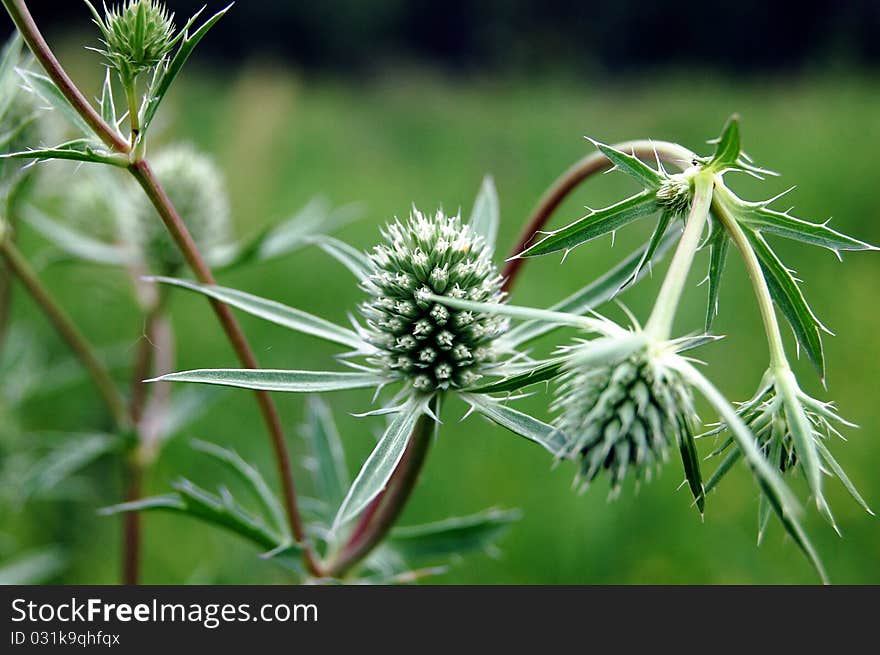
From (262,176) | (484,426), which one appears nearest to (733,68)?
(262,176)

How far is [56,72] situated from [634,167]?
0.74m

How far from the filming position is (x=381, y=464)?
3.38 feet

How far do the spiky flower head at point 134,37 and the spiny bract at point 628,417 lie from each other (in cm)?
67

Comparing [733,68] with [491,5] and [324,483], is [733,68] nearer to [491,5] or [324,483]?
[491,5]

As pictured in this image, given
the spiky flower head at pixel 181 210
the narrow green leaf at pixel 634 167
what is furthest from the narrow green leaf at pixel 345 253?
the spiky flower head at pixel 181 210

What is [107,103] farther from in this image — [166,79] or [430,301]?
[430,301]

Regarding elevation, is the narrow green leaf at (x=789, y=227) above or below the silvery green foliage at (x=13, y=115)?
below

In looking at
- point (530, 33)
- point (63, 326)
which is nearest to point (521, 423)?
point (63, 326)

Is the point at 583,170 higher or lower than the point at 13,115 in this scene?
lower

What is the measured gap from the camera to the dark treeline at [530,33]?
30.9 feet

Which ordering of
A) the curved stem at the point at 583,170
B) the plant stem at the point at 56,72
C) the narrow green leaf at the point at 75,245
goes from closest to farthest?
the plant stem at the point at 56,72 < the curved stem at the point at 583,170 < the narrow green leaf at the point at 75,245

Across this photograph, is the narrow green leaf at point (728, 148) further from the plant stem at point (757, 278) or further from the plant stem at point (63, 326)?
the plant stem at point (63, 326)

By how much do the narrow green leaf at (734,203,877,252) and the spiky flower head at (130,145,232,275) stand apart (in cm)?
125

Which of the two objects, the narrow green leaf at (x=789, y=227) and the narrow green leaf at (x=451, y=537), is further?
the narrow green leaf at (x=451, y=537)
